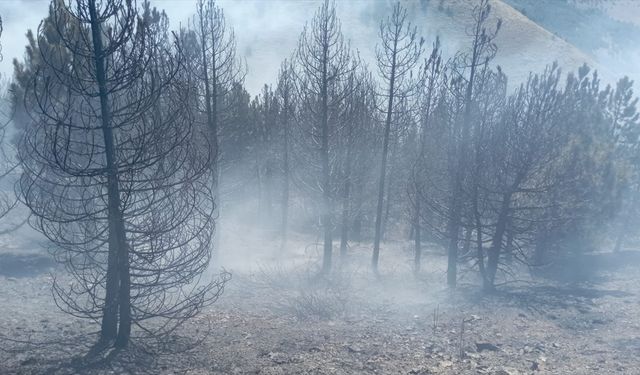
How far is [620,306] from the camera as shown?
51.1 feet

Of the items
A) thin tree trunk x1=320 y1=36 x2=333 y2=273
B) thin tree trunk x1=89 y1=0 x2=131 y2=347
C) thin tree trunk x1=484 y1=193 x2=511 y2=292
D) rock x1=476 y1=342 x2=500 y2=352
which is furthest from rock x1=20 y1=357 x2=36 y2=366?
thin tree trunk x1=484 y1=193 x2=511 y2=292

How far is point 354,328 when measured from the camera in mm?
12156

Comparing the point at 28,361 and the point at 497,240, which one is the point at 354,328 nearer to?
the point at 497,240

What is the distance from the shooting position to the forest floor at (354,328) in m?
8.81

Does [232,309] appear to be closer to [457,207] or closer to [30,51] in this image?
[457,207]

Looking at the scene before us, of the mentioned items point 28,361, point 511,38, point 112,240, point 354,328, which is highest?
point 511,38

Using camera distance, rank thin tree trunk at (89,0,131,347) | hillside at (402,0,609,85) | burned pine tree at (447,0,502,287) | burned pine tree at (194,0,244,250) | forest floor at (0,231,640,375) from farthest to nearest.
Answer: hillside at (402,0,609,85)
burned pine tree at (194,0,244,250)
burned pine tree at (447,0,502,287)
forest floor at (0,231,640,375)
thin tree trunk at (89,0,131,347)

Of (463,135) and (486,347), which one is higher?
(463,135)

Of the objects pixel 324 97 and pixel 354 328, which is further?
pixel 324 97

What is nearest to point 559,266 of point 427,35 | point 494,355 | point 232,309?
point 494,355

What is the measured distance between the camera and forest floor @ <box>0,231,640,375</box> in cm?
881

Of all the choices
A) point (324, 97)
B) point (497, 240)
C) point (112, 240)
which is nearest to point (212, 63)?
point (324, 97)

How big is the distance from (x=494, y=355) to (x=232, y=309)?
246 inches

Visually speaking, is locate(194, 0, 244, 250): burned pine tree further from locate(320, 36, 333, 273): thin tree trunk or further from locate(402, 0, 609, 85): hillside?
locate(402, 0, 609, 85): hillside
